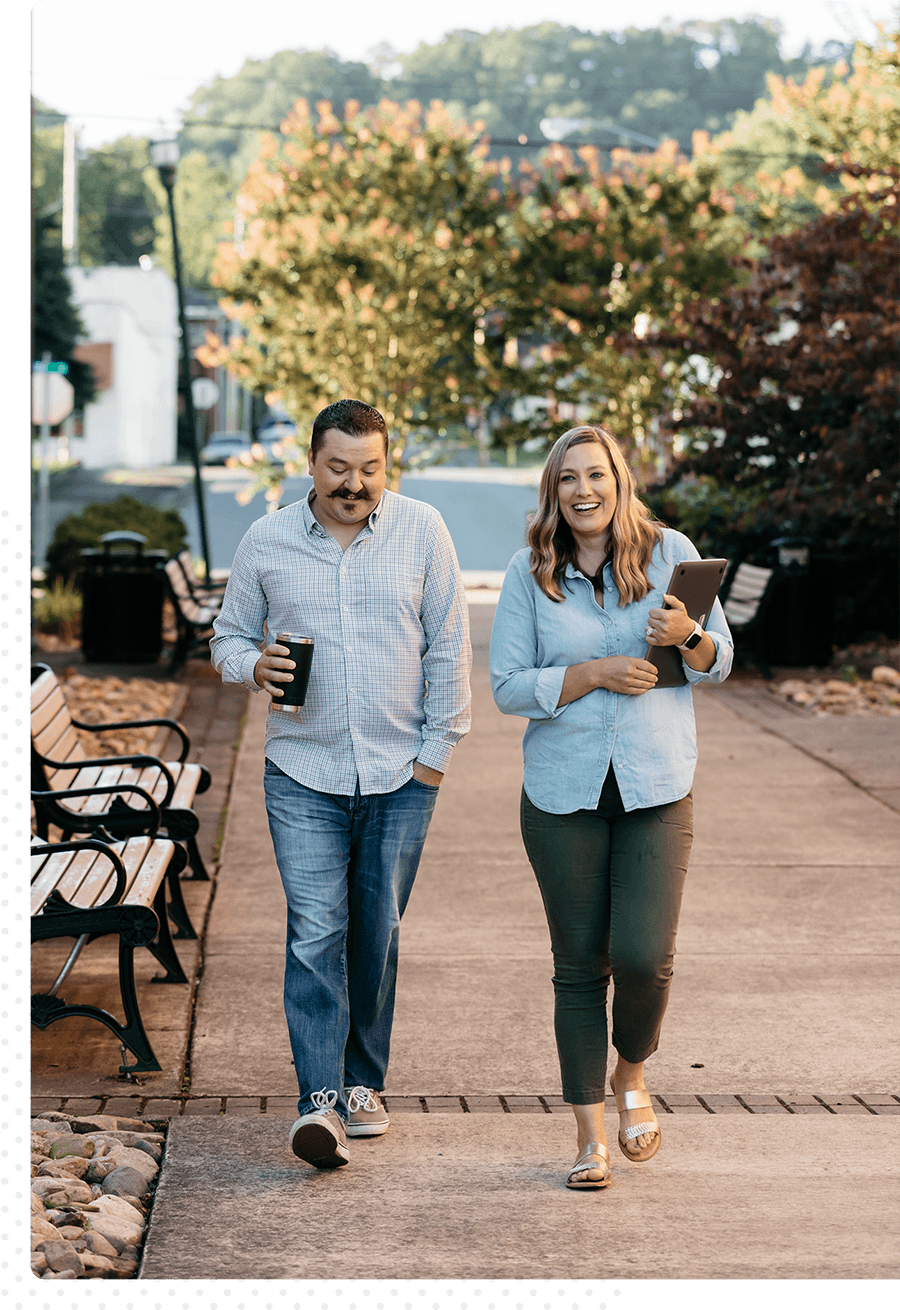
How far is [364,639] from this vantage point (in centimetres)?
405

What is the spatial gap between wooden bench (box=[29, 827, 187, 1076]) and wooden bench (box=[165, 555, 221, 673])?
711 cm

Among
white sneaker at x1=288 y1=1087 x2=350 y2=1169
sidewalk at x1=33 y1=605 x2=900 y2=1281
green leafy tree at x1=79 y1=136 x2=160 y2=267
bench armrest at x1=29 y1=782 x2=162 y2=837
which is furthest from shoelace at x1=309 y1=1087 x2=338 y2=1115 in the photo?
green leafy tree at x1=79 y1=136 x2=160 y2=267

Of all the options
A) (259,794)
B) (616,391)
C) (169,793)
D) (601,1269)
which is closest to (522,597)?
(601,1269)

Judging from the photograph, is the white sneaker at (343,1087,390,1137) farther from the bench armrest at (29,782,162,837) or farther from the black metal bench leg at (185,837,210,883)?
the black metal bench leg at (185,837,210,883)

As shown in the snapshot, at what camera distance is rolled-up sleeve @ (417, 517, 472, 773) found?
4098 mm

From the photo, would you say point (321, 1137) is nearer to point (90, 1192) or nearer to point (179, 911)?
point (90, 1192)

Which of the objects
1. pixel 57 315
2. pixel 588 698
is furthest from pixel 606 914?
pixel 57 315

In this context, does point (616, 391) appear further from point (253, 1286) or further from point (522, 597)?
point (253, 1286)

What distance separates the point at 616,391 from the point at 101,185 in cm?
10797

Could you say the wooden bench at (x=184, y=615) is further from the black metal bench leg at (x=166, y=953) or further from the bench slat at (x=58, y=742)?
the black metal bench leg at (x=166, y=953)

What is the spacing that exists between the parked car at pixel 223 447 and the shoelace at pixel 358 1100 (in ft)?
190

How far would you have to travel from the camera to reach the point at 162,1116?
14.4ft

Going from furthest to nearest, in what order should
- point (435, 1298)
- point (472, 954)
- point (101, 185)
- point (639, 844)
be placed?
1. point (101, 185)
2. point (472, 954)
3. point (639, 844)
4. point (435, 1298)

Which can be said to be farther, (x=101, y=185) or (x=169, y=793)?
(x=101, y=185)
